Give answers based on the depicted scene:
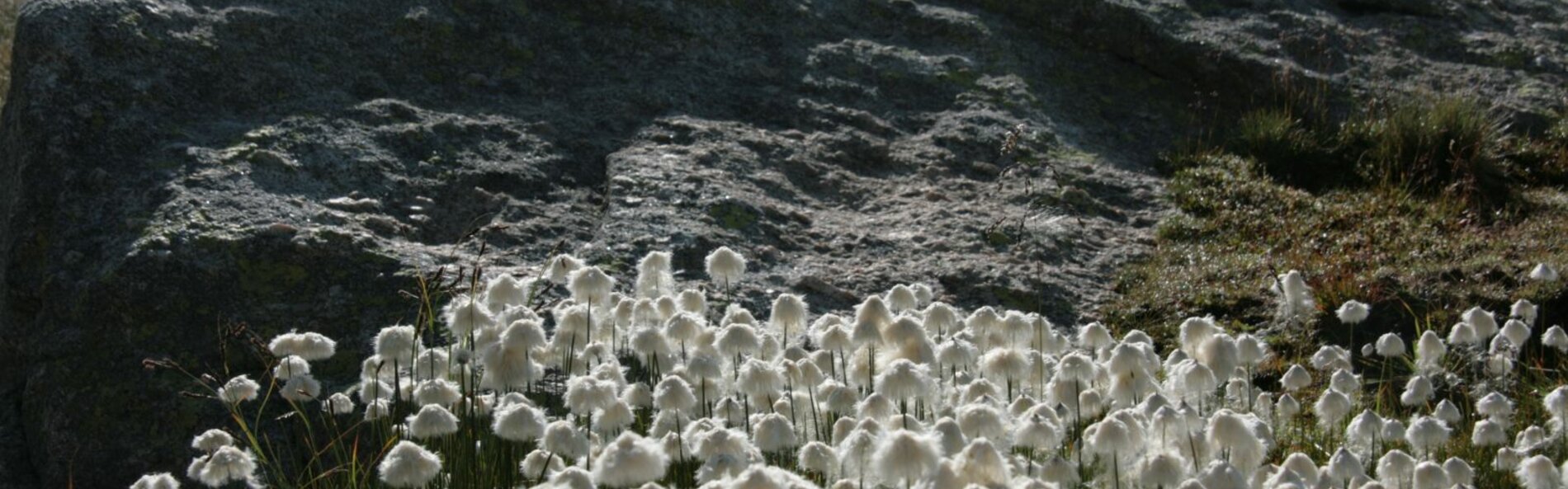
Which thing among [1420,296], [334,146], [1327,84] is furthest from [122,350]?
[1327,84]

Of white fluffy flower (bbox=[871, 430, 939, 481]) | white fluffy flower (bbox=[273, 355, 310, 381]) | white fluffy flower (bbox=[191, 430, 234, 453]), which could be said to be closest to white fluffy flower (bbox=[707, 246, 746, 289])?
white fluffy flower (bbox=[273, 355, 310, 381])

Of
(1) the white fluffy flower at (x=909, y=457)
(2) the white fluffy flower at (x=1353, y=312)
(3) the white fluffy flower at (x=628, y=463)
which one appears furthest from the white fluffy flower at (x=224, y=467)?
(2) the white fluffy flower at (x=1353, y=312)

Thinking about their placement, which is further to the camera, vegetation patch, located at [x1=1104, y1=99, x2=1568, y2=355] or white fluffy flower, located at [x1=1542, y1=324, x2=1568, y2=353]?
vegetation patch, located at [x1=1104, y1=99, x2=1568, y2=355]

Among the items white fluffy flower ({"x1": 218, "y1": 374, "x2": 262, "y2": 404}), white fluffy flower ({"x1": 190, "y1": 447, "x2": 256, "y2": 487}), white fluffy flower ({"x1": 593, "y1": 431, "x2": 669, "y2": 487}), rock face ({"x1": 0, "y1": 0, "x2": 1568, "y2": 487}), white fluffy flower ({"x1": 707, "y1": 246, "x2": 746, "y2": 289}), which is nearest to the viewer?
white fluffy flower ({"x1": 593, "y1": 431, "x2": 669, "y2": 487})

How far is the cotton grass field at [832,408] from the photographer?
3793mm

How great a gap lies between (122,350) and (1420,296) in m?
5.83

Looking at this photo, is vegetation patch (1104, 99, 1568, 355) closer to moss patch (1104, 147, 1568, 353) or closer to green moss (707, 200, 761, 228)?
moss patch (1104, 147, 1568, 353)

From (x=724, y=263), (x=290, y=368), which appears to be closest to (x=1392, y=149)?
(x=724, y=263)

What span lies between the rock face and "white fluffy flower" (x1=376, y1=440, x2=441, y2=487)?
2.36 m

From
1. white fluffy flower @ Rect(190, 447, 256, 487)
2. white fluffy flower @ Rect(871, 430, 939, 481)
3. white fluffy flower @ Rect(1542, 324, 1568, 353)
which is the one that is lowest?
white fluffy flower @ Rect(1542, 324, 1568, 353)

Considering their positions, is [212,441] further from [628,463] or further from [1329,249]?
[1329,249]

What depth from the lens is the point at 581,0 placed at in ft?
31.4

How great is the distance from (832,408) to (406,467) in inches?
47.6

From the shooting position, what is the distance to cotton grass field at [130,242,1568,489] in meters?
3.79
